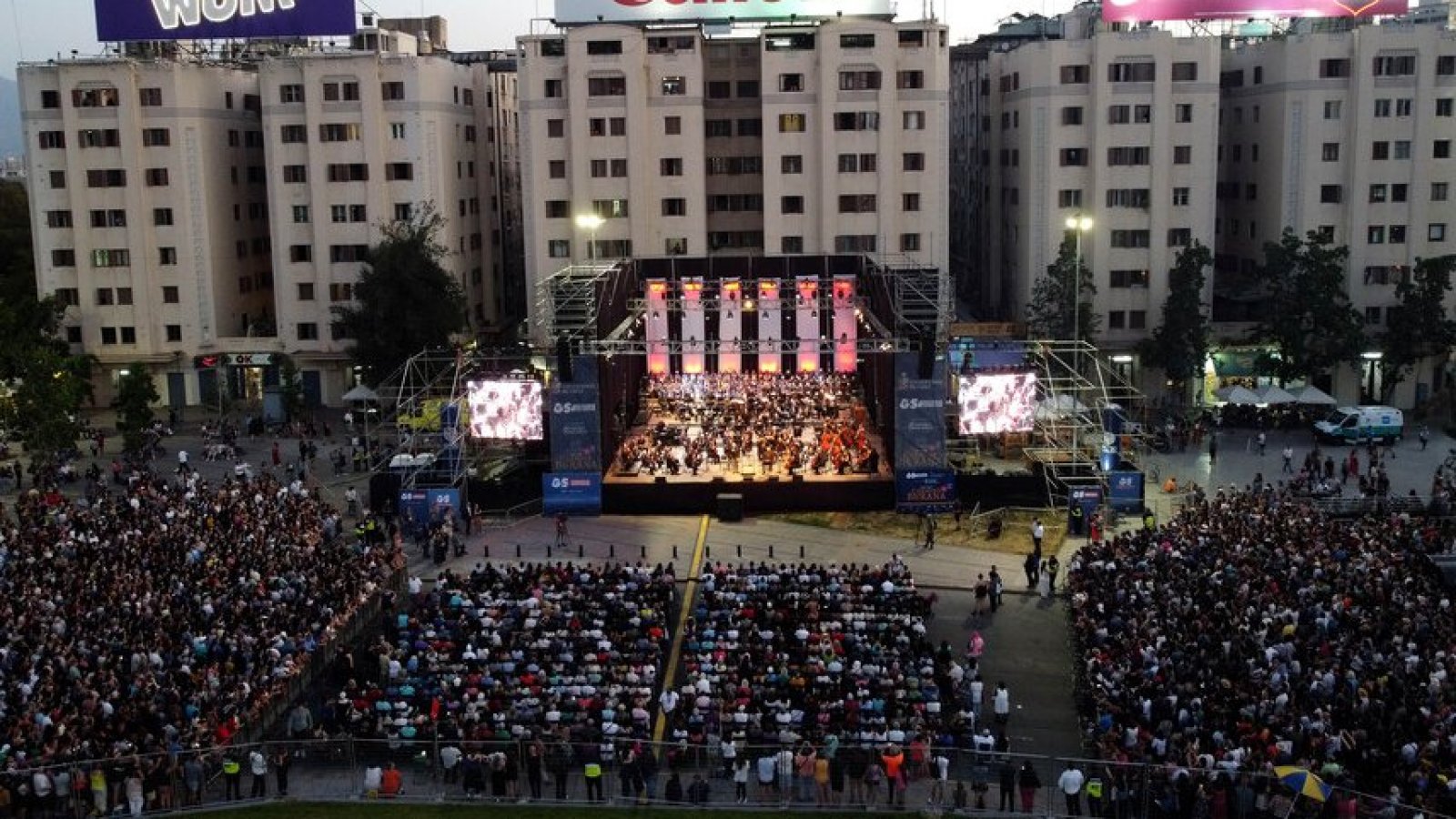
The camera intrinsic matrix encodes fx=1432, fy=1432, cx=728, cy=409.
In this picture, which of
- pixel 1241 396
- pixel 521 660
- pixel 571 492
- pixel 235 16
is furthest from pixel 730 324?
pixel 521 660

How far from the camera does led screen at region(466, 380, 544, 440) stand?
142 ft

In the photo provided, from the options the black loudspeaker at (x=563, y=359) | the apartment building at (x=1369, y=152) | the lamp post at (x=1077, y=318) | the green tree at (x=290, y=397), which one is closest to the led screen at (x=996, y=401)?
the lamp post at (x=1077, y=318)

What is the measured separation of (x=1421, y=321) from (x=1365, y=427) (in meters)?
7.09

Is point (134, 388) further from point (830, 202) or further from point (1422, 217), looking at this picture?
point (1422, 217)

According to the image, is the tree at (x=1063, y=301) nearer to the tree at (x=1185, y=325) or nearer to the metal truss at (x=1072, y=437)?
the tree at (x=1185, y=325)

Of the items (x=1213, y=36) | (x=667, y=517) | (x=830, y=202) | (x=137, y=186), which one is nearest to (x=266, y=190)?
(x=137, y=186)

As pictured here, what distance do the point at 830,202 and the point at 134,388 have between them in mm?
28785

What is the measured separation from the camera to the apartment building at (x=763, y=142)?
60750mm

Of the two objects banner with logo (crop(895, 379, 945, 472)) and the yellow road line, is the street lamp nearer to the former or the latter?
the yellow road line

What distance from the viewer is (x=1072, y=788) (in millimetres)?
22172

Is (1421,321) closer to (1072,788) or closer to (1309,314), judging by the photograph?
Answer: (1309,314)

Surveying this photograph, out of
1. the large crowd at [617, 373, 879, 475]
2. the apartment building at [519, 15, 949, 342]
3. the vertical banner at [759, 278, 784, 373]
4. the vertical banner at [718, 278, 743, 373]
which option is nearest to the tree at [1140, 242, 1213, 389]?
the apartment building at [519, 15, 949, 342]

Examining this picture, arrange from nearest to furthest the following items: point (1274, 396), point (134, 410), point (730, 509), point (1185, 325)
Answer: point (730, 509), point (134, 410), point (1274, 396), point (1185, 325)

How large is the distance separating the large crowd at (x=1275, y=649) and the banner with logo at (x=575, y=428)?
622 inches
